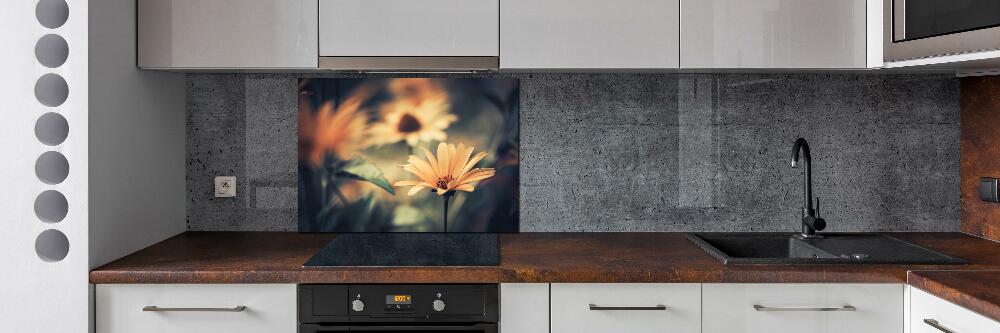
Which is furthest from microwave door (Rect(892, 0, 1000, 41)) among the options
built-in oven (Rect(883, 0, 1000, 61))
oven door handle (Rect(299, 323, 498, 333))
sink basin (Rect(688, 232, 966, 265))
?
oven door handle (Rect(299, 323, 498, 333))

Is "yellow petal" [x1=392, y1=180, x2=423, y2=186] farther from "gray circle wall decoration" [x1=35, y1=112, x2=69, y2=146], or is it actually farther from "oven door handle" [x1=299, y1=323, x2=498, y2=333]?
"gray circle wall decoration" [x1=35, y1=112, x2=69, y2=146]

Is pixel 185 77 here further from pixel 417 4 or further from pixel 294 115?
pixel 417 4

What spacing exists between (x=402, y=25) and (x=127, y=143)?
856mm

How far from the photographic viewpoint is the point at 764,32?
2.12m

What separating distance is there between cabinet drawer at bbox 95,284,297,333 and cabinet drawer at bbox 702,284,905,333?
1.09 m

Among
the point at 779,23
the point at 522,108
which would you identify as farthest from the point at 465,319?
the point at 779,23

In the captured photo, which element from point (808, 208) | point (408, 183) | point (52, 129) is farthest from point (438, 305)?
point (808, 208)

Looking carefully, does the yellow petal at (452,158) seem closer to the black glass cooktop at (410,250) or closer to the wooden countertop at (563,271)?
the black glass cooktop at (410,250)

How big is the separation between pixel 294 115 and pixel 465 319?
3.43 feet

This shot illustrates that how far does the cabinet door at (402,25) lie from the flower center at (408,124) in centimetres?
38

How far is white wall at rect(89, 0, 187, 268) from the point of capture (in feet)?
6.23

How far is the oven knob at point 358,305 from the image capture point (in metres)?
1.83

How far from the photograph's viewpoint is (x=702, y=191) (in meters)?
2.49

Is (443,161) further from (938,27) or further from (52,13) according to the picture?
(938,27)
